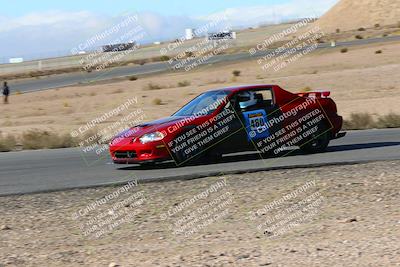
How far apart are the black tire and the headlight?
3.09m

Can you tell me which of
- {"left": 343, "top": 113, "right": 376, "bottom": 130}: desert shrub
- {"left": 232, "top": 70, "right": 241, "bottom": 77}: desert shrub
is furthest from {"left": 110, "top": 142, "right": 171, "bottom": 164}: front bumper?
{"left": 232, "top": 70, "right": 241, "bottom": 77}: desert shrub

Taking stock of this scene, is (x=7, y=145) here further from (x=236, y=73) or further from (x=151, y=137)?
(x=236, y=73)

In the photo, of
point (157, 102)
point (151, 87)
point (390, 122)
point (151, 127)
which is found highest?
point (151, 127)

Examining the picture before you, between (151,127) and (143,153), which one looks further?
(151,127)

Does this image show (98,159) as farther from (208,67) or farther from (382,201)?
(208,67)

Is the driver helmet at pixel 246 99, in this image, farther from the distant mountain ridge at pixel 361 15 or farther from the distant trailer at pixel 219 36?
the distant mountain ridge at pixel 361 15

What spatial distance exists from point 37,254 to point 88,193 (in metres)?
3.72

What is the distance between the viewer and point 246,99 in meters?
14.7

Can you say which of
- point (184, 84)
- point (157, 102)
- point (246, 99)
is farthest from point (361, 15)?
point (246, 99)

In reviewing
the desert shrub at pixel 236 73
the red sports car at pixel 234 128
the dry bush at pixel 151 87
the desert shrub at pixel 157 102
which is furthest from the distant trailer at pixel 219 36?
the red sports car at pixel 234 128

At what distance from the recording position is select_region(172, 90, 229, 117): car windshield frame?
566 inches

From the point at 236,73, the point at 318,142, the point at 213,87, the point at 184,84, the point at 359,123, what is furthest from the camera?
the point at 236,73

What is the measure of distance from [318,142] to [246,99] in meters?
1.81

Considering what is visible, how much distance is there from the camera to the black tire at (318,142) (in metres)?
15.4
